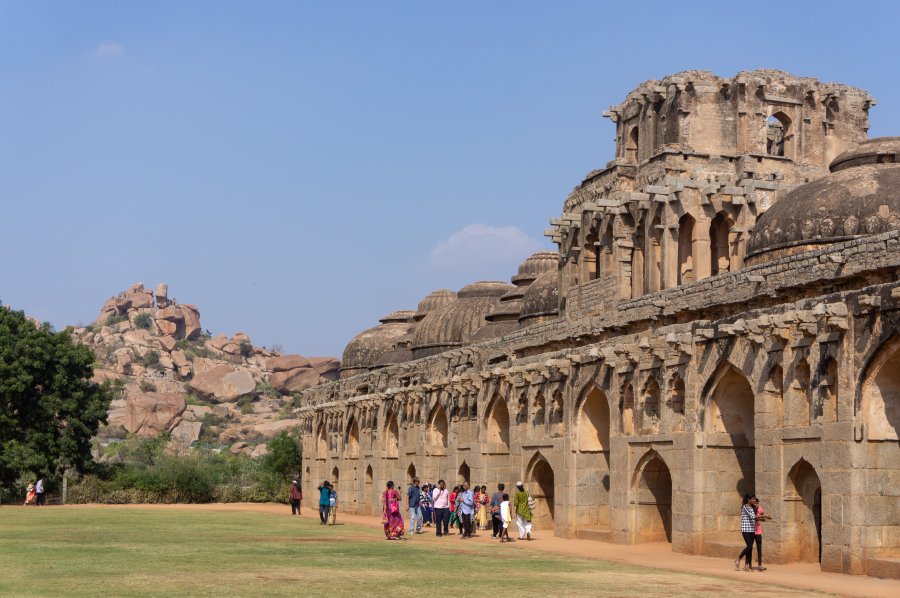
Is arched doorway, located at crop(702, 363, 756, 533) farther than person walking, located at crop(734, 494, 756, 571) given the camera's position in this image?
Yes

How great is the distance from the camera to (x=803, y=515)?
21.6 meters

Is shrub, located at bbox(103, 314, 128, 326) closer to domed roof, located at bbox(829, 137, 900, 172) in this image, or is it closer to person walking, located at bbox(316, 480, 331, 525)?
person walking, located at bbox(316, 480, 331, 525)

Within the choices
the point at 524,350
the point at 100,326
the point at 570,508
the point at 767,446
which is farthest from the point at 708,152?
the point at 100,326

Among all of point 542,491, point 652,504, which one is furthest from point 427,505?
point 652,504

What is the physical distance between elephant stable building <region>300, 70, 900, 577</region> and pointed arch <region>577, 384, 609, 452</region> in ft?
0.16

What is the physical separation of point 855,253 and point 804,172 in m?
19.1

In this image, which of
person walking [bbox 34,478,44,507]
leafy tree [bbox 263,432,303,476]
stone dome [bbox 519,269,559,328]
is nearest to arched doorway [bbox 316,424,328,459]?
leafy tree [bbox 263,432,303,476]

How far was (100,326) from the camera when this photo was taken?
156500mm

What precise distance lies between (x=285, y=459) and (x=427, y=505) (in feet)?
111

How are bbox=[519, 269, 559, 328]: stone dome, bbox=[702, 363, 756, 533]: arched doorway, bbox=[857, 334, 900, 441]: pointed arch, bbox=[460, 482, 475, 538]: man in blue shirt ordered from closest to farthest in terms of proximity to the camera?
bbox=[857, 334, 900, 441]: pointed arch, bbox=[702, 363, 756, 533]: arched doorway, bbox=[460, 482, 475, 538]: man in blue shirt, bbox=[519, 269, 559, 328]: stone dome

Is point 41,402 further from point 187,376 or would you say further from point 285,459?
point 187,376

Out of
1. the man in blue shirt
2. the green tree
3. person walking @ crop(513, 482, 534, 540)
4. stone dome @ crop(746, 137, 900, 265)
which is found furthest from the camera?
the green tree

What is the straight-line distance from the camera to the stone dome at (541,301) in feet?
144

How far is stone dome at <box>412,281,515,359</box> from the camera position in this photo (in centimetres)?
5253
